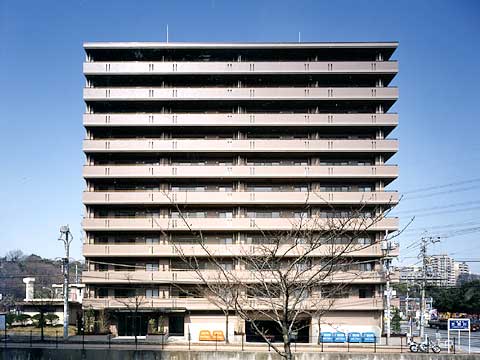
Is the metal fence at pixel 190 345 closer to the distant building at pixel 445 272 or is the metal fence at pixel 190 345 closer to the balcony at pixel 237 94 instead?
the distant building at pixel 445 272

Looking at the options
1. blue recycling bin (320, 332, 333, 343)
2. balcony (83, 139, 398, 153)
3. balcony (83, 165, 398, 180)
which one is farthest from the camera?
balcony (83, 139, 398, 153)

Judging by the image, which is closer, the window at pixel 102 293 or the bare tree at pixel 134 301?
the bare tree at pixel 134 301

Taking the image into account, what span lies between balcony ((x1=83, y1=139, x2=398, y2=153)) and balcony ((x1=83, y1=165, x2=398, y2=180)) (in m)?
1.05

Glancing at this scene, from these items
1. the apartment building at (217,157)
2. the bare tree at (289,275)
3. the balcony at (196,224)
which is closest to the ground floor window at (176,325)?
the apartment building at (217,157)

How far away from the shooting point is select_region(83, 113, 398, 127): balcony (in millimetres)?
31656

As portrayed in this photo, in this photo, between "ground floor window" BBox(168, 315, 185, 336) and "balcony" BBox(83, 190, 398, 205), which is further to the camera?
"ground floor window" BBox(168, 315, 185, 336)

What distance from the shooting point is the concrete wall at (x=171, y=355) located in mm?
21672

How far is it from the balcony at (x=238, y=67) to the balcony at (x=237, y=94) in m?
1.09

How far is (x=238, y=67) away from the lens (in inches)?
1261

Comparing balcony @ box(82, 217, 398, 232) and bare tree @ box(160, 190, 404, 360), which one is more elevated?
balcony @ box(82, 217, 398, 232)

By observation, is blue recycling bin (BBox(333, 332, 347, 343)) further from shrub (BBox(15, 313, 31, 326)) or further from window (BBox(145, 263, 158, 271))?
shrub (BBox(15, 313, 31, 326))

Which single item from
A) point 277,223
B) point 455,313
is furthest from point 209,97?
point 455,313

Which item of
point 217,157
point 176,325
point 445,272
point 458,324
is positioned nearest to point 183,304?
point 176,325

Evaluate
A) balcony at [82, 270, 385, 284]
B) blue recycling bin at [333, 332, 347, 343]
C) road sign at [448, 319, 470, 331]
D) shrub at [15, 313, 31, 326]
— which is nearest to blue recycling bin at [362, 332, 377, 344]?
blue recycling bin at [333, 332, 347, 343]
